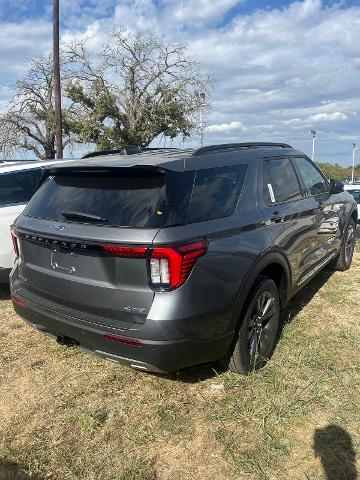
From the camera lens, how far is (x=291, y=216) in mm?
3830

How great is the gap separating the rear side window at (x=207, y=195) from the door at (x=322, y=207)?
1.48 meters

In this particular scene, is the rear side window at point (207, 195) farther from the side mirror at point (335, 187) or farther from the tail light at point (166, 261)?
the side mirror at point (335, 187)

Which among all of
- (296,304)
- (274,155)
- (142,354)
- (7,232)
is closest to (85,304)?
(142,354)

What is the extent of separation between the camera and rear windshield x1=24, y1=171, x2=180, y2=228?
2633mm

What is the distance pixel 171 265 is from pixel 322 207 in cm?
272

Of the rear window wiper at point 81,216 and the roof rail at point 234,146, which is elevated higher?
the roof rail at point 234,146

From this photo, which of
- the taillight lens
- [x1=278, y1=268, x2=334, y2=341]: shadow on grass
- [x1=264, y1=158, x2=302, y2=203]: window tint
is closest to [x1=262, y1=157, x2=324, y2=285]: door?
[x1=264, y1=158, x2=302, y2=203]: window tint

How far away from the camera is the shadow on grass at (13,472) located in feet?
8.00

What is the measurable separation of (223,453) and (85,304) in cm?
123

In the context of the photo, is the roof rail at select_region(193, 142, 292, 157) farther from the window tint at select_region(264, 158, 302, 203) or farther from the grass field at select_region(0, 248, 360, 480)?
the grass field at select_region(0, 248, 360, 480)

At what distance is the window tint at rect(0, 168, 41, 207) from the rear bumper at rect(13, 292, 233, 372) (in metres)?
2.40

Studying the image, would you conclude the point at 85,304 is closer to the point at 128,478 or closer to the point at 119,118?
the point at 128,478

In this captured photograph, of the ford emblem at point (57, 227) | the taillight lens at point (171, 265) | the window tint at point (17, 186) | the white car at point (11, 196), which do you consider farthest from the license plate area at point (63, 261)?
the window tint at point (17, 186)

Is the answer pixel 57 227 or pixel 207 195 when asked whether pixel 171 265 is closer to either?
pixel 207 195
